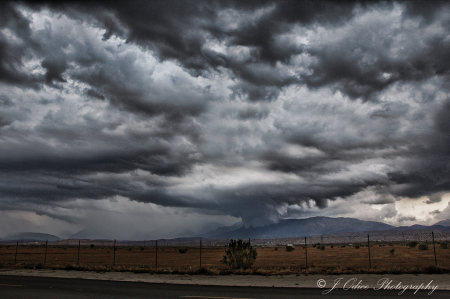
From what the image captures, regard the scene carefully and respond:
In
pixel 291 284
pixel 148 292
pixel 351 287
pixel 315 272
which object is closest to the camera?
pixel 148 292

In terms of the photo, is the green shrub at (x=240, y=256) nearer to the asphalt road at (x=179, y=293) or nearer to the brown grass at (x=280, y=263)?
the brown grass at (x=280, y=263)

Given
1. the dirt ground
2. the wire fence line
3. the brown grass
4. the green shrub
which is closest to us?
the dirt ground

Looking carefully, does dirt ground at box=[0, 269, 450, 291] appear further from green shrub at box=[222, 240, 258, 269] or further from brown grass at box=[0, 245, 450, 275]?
green shrub at box=[222, 240, 258, 269]

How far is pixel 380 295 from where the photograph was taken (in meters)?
16.1

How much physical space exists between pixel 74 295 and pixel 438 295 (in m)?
17.6

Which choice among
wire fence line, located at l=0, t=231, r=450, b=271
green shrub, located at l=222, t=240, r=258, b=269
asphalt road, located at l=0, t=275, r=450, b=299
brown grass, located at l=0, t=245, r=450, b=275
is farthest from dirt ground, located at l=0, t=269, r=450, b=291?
green shrub, located at l=222, t=240, r=258, b=269

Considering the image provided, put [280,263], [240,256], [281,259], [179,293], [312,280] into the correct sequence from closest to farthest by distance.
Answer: [179,293] < [312,280] < [240,256] < [280,263] < [281,259]

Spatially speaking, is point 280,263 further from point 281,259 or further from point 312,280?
point 312,280

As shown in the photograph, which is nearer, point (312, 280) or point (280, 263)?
point (312, 280)

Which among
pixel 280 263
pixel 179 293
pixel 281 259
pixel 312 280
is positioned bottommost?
pixel 281 259

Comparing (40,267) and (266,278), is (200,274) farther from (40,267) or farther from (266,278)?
(40,267)

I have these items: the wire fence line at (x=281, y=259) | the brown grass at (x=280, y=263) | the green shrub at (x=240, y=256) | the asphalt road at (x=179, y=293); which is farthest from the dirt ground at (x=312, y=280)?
the green shrub at (x=240, y=256)

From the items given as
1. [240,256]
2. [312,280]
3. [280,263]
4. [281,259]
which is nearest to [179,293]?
[312,280]

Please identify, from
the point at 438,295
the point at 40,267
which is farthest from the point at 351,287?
the point at 40,267
